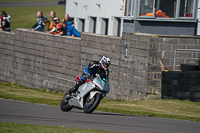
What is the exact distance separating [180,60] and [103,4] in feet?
37.3

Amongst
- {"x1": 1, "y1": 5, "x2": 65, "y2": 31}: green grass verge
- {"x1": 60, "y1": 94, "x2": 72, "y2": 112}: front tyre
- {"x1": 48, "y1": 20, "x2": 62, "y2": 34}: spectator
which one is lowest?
{"x1": 60, "y1": 94, "x2": 72, "y2": 112}: front tyre

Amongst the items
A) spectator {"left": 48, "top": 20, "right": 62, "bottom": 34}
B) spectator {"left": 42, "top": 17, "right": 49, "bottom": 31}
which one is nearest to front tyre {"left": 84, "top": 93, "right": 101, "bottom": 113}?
spectator {"left": 48, "top": 20, "right": 62, "bottom": 34}

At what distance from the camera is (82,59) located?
2034 centimetres

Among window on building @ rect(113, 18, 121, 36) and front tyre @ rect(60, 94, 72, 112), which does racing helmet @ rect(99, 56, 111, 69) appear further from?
window on building @ rect(113, 18, 121, 36)

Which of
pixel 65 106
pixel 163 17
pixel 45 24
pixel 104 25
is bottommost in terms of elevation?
pixel 65 106

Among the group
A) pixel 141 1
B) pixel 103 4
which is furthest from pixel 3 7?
pixel 141 1

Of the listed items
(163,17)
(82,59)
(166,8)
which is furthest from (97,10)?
(166,8)

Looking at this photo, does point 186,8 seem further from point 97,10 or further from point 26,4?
point 26,4

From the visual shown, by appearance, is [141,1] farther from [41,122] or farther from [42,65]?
[41,122]

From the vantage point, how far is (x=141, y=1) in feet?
61.2

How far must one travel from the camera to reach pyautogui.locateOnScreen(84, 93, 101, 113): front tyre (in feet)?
37.9

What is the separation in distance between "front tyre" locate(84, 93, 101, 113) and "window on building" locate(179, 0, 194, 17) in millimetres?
7486

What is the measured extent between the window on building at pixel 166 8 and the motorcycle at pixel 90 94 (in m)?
6.89

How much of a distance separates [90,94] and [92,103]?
0.82 feet
